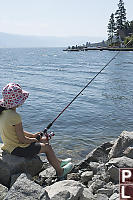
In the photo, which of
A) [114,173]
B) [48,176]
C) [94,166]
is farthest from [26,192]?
[94,166]

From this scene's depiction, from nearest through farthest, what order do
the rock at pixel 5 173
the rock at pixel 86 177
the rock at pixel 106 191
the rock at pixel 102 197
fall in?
the rock at pixel 102 197 < the rock at pixel 106 191 < the rock at pixel 5 173 < the rock at pixel 86 177

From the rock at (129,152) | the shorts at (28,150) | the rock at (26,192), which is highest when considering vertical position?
the shorts at (28,150)

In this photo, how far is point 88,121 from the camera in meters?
10.9

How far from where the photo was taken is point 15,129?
15.8ft

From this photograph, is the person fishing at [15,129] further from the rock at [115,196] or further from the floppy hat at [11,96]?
the rock at [115,196]

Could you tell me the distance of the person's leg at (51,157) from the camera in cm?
518

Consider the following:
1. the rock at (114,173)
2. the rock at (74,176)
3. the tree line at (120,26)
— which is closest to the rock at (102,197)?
the rock at (114,173)

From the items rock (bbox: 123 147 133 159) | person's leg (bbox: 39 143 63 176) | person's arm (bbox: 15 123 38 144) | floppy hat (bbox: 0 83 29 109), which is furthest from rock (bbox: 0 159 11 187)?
rock (bbox: 123 147 133 159)

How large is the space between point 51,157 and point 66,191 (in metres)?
1.30

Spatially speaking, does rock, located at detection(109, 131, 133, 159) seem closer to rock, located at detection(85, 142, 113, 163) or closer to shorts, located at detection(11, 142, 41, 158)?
rock, located at detection(85, 142, 113, 163)

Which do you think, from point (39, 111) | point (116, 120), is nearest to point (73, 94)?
point (39, 111)

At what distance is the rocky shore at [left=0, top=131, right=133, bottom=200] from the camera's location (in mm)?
3853

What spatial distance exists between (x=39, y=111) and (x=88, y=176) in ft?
24.3

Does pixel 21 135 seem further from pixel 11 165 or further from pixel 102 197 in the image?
pixel 102 197
